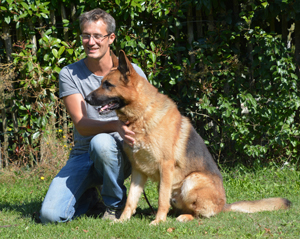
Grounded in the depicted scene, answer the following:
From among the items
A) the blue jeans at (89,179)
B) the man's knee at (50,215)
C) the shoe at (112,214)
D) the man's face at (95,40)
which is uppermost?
the man's face at (95,40)

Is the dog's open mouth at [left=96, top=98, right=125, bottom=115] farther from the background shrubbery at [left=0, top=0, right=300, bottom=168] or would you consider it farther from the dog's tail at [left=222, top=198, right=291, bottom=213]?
the background shrubbery at [left=0, top=0, right=300, bottom=168]

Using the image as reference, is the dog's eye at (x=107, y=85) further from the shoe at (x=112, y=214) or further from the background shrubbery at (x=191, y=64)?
the background shrubbery at (x=191, y=64)

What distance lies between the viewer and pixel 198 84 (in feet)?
18.0

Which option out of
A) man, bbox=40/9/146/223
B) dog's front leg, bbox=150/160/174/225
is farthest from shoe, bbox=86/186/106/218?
dog's front leg, bbox=150/160/174/225

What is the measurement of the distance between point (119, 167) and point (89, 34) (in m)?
1.61

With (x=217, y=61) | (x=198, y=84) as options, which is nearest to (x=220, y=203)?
(x=198, y=84)

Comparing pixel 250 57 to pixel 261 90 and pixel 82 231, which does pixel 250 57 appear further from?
pixel 82 231

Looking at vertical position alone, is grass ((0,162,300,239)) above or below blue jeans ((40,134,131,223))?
below

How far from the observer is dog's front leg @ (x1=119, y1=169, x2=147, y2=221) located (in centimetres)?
369

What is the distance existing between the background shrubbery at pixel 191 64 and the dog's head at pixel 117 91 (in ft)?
6.55

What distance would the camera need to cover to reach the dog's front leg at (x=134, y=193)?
369 cm

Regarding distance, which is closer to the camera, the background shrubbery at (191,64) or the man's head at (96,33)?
the man's head at (96,33)

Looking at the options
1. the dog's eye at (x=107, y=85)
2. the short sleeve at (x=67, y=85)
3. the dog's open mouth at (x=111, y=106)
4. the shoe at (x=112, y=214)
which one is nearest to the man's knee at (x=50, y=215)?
the shoe at (x=112, y=214)

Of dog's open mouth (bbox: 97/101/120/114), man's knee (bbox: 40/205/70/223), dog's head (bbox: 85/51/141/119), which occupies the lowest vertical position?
man's knee (bbox: 40/205/70/223)
